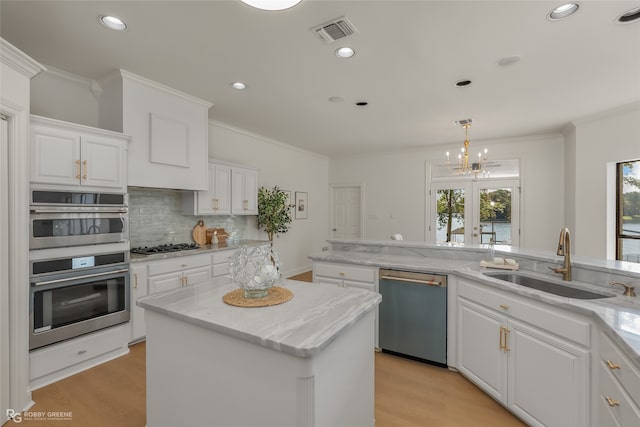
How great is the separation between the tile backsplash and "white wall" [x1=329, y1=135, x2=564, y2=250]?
160 inches

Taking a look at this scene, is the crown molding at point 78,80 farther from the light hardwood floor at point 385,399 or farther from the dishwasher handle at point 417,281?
the dishwasher handle at point 417,281

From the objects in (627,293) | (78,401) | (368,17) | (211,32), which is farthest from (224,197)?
(627,293)

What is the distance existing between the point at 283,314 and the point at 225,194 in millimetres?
3252

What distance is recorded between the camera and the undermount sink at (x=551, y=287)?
1982 millimetres

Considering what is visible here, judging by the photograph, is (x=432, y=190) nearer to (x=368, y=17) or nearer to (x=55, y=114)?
(x=368, y=17)

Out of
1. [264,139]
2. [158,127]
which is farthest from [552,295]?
[264,139]

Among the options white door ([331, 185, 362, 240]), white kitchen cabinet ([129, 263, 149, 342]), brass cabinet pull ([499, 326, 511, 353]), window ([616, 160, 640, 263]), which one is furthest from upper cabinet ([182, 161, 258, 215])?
window ([616, 160, 640, 263])

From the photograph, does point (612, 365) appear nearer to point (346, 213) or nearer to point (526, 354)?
point (526, 354)

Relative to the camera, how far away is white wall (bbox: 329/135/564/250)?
546 cm

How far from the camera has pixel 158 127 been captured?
129 inches

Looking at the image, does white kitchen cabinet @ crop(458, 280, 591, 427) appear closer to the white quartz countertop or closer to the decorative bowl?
the white quartz countertop

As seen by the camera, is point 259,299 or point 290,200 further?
point 290,200

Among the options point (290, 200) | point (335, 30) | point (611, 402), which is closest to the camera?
point (611, 402)

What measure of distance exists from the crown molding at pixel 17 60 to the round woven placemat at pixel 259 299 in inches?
79.9
